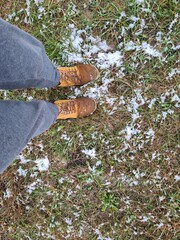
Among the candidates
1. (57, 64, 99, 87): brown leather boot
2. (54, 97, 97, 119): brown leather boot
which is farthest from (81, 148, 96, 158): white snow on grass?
(57, 64, 99, 87): brown leather boot

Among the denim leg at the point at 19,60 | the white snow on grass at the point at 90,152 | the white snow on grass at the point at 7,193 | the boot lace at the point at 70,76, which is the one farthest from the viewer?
the white snow on grass at the point at 7,193

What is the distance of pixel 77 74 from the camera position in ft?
7.11

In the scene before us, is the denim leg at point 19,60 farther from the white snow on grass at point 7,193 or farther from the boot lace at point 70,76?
the white snow on grass at point 7,193

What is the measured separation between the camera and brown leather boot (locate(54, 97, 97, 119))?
2145mm

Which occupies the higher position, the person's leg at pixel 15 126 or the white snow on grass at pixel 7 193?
the person's leg at pixel 15 126

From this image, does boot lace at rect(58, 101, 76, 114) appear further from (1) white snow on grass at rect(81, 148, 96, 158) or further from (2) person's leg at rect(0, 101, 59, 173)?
(2) person's leg at rect(0, 101, 59, 173)

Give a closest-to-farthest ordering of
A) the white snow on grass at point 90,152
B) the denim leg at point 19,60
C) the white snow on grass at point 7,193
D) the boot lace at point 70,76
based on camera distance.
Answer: the denim leg at point 19,60
the boot lace at point 70,76
the white snow on grass at point 90,152
the white snow on grass at point 7,193

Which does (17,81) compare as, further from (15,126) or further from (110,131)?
(110,131)

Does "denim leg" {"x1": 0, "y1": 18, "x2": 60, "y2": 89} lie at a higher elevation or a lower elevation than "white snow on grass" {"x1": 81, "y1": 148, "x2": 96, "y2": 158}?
higher

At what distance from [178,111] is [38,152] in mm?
1145

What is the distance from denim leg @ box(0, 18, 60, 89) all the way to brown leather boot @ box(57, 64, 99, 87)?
509 millimetres

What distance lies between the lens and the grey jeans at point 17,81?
1337 millimetres

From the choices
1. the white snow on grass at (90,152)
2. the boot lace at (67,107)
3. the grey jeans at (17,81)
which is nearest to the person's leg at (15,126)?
the grey jeans at (17,81)

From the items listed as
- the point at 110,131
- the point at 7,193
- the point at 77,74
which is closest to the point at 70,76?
the point at 77,74
